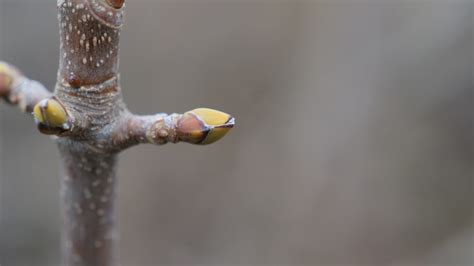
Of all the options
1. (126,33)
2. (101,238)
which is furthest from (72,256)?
(126,33)

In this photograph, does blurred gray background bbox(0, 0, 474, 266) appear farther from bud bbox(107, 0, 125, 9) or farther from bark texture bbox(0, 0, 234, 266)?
bud bbox(107, 0, 125, 9)

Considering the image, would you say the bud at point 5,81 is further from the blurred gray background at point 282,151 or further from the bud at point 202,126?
the blurred gray background at point 282,151

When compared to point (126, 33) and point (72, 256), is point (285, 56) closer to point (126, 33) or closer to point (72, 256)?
point (126, 33)

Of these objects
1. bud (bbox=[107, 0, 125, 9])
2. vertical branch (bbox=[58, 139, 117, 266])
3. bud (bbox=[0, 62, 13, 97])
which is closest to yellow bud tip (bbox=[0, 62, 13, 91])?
bud (bbox=[0, 62, 13, 97])

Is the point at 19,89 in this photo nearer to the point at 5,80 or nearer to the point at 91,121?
the point at 5,80

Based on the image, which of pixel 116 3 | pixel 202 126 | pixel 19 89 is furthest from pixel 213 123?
pixel 19 89

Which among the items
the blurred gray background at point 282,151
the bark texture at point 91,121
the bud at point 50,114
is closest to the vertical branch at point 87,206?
the bark texture at point 91,121
